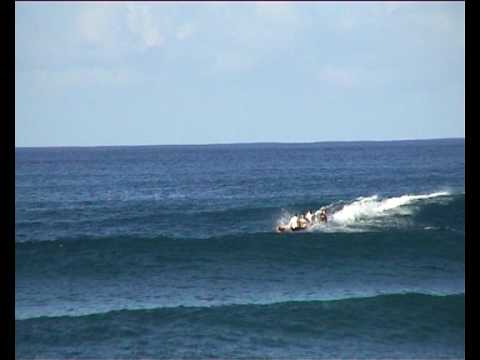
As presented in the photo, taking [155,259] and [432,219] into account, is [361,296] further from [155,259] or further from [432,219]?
[432,219]

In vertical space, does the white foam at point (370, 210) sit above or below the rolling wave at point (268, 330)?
above

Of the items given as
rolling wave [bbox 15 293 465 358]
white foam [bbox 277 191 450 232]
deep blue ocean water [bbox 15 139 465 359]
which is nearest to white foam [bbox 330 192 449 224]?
white foam [bbox 277 191 450 232]

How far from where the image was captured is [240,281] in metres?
27.3

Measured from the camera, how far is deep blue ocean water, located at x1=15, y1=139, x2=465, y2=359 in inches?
776

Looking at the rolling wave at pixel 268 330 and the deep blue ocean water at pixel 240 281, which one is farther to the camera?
the deep blue ocean water at pixel 240 281

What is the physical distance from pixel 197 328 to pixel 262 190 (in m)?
42.0

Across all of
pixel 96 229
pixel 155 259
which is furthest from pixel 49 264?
pixel 96 229

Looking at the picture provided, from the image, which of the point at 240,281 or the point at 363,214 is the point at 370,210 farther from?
the point at 240,281

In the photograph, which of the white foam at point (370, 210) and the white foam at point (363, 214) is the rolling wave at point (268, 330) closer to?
the white foam at point (363, 214)

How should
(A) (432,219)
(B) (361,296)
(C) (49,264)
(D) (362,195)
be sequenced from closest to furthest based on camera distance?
1. (B) (361,296)
2. (C) (49,264)
3. (A) (432,219)
4. (D) (362,195)

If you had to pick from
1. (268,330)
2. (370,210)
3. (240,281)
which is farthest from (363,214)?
(268,330)

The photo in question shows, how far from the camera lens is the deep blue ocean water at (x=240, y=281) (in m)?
19.7

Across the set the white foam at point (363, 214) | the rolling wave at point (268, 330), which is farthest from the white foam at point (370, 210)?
the rolling wave at point (268, 330)

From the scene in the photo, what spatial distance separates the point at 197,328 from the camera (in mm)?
20609
